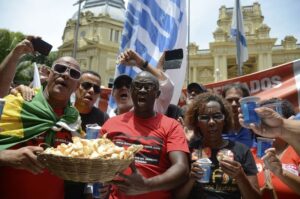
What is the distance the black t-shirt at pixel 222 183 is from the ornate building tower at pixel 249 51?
120 feet

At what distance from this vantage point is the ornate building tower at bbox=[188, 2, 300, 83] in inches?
1566

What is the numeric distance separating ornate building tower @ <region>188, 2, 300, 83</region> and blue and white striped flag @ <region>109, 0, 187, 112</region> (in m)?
33.4

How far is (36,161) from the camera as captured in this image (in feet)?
6.48

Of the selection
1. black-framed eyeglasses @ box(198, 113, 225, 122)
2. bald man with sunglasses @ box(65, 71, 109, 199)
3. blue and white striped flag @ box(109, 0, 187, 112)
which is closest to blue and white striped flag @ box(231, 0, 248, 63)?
blue and white striped flag @ box(109, 0, 187, 112)

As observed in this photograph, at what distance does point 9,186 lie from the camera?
2.41 m

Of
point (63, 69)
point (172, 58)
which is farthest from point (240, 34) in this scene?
point (63, 69)

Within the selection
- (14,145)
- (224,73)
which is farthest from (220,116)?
(224,73)

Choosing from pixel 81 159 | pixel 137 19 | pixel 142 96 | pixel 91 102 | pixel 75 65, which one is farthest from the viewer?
pixel 137 19

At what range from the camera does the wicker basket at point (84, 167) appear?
1797 mm

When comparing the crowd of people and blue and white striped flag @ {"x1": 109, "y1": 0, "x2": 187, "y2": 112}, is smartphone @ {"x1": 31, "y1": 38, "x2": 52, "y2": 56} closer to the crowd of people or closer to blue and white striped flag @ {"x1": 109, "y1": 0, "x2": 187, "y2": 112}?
the crowd of people

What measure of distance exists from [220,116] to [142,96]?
2.51ft

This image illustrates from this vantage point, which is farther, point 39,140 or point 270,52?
point 270,52

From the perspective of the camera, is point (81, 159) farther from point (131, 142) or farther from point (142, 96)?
point (142, 96)

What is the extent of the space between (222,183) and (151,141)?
0.70 m
